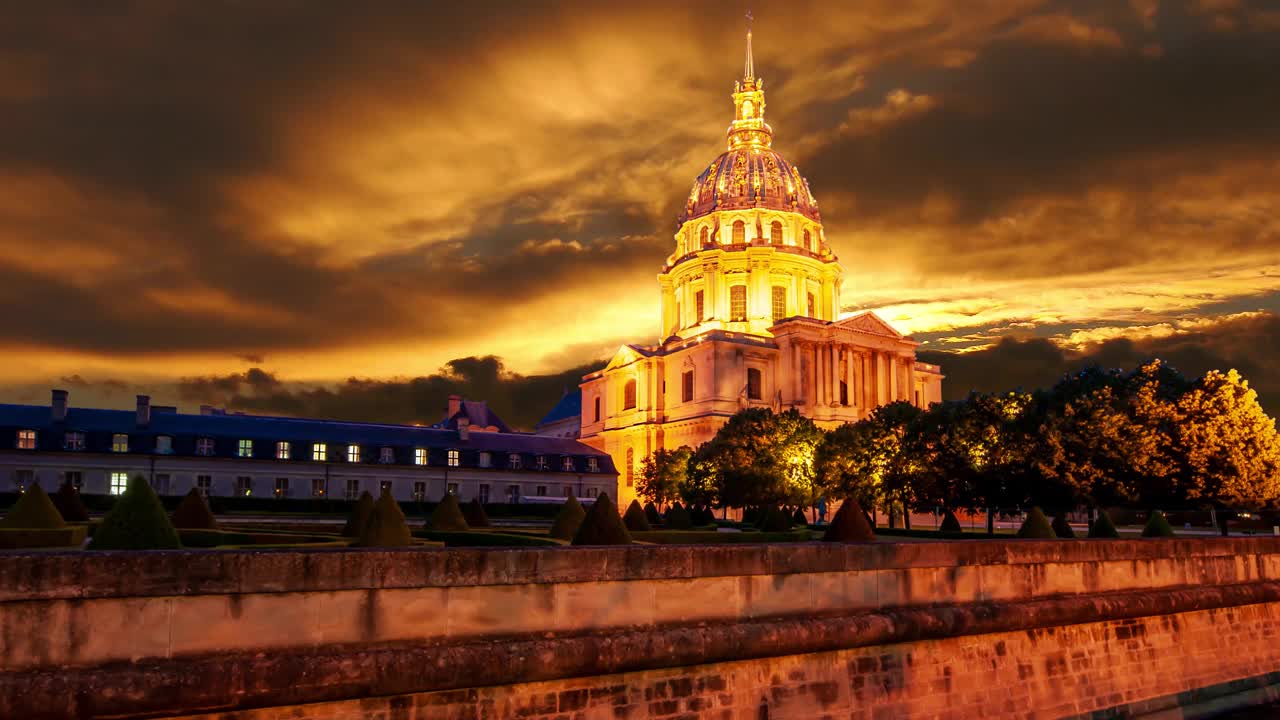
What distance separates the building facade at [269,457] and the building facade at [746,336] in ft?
66.5

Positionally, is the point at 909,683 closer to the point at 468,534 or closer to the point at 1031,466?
the point at 468,534

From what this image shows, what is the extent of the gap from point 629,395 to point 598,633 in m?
106

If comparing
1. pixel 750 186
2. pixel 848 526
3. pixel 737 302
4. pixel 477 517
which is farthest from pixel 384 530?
pixel 750 186

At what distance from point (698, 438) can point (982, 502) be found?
5591 centimetres

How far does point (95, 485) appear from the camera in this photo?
6988cm

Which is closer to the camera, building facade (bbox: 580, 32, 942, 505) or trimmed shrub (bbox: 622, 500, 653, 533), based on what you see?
trimmed shrub (bbox: 622, 500, 653, 533)

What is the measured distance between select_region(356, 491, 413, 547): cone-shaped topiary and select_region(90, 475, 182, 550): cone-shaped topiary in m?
6.02

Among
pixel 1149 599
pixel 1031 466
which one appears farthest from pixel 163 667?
pixel 1031 466

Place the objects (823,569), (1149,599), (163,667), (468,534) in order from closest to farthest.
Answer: (163,667) < (823,569) < (1149,599) < (468,534)

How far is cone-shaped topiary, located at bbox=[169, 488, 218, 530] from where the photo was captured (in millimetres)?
29297

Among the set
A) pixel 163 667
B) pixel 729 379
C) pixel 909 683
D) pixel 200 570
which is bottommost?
pixel 909 683

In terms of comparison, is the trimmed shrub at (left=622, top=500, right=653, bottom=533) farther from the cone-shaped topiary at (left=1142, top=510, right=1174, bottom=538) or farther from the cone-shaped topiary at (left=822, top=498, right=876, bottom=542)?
the cone-shaped topiary at (left=1142, top=510, right=1174, bottom=538)

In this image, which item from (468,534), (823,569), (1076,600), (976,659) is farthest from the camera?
(468,534)

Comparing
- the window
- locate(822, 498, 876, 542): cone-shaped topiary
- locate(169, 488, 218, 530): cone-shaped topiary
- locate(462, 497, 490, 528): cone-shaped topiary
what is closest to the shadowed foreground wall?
locate(822, 498, 876, 542): cone-shaped topiary
